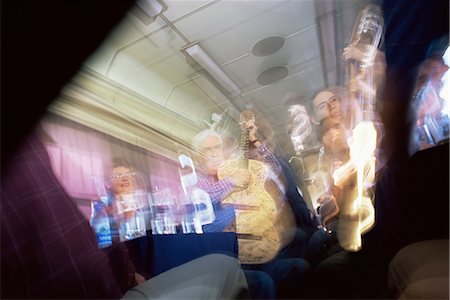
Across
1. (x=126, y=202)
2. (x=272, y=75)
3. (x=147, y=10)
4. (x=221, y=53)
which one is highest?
(x=147, y=10)

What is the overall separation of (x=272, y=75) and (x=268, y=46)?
9 centimetres

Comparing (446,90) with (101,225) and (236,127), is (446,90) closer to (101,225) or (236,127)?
(236,127)

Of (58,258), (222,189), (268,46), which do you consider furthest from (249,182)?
(58,258)

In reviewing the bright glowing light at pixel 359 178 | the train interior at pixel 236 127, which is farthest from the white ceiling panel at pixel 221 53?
the bright glowing light at pixel 359 178

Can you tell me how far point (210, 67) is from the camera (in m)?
0.90

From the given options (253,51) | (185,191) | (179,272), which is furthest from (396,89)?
(179,272)

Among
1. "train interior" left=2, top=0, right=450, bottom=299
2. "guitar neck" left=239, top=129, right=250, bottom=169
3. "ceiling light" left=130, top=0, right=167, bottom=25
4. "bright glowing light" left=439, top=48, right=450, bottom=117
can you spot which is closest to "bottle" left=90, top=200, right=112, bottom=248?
"train interior" left=2, top=0, right=450, bottom=299

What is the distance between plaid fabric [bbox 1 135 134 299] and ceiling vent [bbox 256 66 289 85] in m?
0.60

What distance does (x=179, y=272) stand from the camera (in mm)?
856

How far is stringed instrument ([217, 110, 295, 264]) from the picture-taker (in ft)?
2.86

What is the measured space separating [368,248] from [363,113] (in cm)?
35

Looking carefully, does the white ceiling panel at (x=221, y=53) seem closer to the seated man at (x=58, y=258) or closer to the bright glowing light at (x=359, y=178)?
the bright glowing light at (x=359, y=178)

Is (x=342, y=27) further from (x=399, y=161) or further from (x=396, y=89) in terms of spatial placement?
(x=399, y=161)

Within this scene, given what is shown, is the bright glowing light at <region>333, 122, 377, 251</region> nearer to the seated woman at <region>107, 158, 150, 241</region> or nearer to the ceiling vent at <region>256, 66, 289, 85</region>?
the ceiling vent at <region>256, 66, 289, 85</region>
